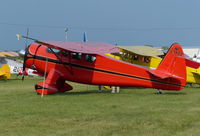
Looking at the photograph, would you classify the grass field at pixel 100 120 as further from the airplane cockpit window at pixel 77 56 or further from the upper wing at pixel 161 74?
the airplane cockpit window at pixel 77 56

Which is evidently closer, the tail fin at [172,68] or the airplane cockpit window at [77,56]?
the tail fin at [172,68]

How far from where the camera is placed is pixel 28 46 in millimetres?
14477

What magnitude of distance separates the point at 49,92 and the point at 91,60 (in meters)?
2.33

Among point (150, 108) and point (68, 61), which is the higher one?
point (68, 61)

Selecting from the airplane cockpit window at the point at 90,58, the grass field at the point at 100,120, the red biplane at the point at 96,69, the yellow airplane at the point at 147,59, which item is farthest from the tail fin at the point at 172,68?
the yellow airplane at the point at 147,59

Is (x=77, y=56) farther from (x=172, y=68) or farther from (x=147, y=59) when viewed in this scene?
(x=147, y=59)

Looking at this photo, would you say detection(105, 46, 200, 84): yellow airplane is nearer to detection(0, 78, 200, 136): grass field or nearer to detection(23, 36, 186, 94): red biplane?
detection(23, 36, 186, 94): red biplane

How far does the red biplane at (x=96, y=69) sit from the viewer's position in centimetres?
1315

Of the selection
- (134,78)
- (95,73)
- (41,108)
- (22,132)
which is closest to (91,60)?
(95,73)

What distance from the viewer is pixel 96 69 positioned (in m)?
13.6

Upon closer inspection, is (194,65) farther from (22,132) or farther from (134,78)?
(22,132)

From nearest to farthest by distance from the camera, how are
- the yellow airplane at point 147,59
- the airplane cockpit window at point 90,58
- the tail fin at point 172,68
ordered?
the tail fin at point 172,68 < the airplane cockpit window at point 90,58 < the yellow airplane at point 147,59

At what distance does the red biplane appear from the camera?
43.1 ft

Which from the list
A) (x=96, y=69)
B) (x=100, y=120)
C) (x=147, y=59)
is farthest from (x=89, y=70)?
(x=100, y=120)
